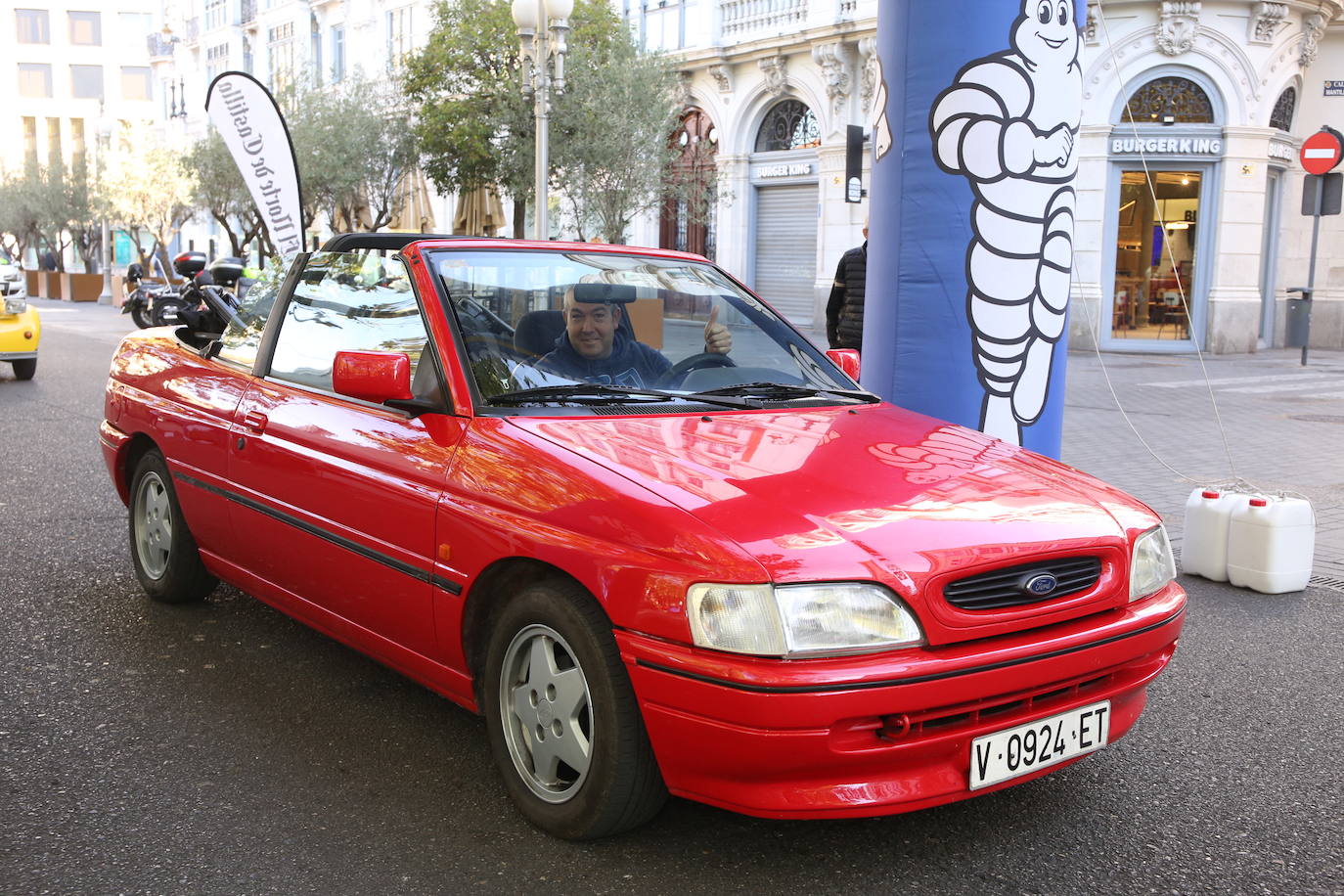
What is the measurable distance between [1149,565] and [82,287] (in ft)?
149

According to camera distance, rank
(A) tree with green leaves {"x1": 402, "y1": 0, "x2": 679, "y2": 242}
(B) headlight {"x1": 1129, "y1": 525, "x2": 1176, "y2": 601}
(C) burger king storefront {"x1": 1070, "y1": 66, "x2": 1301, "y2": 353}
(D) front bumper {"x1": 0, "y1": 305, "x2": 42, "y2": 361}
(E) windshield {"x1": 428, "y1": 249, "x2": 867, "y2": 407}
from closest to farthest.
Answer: (B) headlight {"x1": 1129, "y1": 525, "x2": 1176, "y2": 601}
(E) windshield {"x1": 428, "y1": 249, "x2": 867, "y2": 407}
(D) front bumper {"x1": 0, "y1": 305, "x2": 42, "y2": 361}
(C) burger king storefront {"x1": 1070, "y1": 66, "x2": 1301, "y2": 353}
(A) tree with green leaves {"x1": 402, "y1": 0, "x2": 679, "y2": 242}

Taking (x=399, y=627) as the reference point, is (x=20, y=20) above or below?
above

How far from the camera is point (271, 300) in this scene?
4711 millimetres

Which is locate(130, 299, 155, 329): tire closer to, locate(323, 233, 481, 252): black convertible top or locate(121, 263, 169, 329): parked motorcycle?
locate(121, 263, 169, 329): parked motorcycle

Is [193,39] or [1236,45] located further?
[193,39]

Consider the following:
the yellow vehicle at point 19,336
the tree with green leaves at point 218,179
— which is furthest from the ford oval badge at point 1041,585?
the tree with green leaves at point 218,179

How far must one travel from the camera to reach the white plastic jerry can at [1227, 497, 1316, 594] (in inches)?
233

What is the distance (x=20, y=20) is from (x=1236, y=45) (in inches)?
3569

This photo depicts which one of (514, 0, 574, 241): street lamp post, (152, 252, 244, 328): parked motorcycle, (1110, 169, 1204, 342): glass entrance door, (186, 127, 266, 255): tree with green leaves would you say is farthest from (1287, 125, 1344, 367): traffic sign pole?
(186, 127, 266, 255): tree with green leaves

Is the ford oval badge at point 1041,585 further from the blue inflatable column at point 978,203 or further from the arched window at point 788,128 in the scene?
the arched window at point 788,128

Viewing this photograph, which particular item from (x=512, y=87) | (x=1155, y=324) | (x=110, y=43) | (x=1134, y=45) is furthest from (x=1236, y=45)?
(x=110, y=43)

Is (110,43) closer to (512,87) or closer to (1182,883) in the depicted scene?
(512,87)

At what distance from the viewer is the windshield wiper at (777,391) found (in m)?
3.94

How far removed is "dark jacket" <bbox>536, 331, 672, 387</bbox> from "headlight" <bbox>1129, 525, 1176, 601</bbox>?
1.48 m
